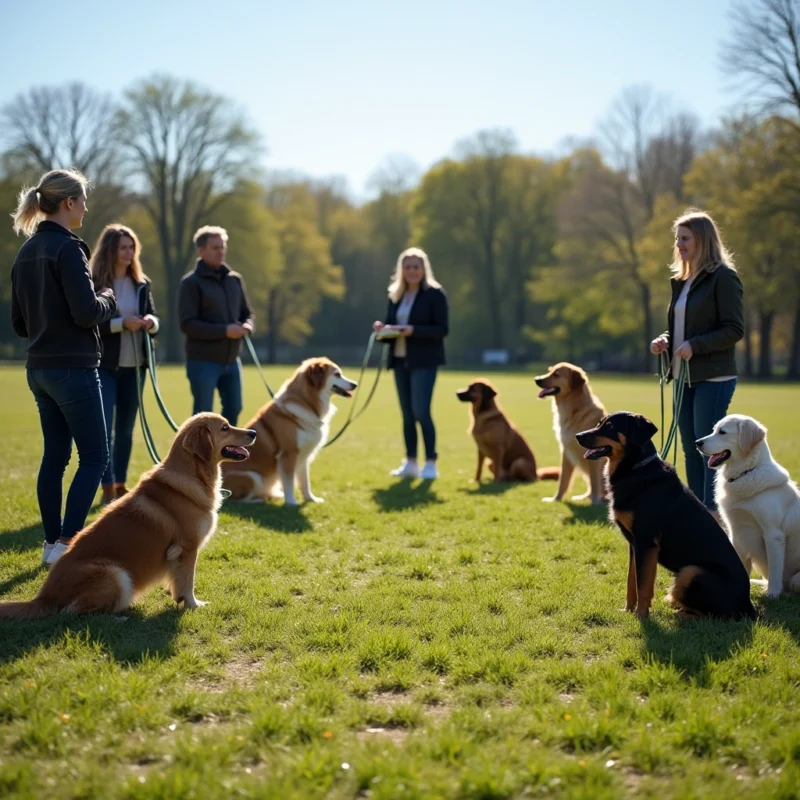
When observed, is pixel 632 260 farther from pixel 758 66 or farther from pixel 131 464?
pixel 131 464

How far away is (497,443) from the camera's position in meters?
10.4

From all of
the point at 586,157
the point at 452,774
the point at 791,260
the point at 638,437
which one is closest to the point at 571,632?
the point at 638,437

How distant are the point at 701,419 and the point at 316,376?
4.19m

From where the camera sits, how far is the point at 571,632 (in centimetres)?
481

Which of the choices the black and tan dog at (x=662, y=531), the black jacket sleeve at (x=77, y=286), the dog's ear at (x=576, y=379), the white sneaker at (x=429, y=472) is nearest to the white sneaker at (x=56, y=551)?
the black jacket sleeve at (x=77, y=286)

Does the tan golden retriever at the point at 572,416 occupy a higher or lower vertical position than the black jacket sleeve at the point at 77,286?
lower

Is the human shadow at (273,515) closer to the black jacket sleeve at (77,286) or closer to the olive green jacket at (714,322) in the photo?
the black jacket sleeve at (77,286)

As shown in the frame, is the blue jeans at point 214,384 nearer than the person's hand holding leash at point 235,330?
No

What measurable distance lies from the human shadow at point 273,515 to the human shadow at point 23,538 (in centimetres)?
182

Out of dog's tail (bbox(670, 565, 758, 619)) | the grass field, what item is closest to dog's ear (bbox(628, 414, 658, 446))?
dog's tail (bbox(670, 565, 758, 619))

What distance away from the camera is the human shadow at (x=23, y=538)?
6559 mm

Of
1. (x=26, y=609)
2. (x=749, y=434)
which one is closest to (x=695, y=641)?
(x=749, y=434)

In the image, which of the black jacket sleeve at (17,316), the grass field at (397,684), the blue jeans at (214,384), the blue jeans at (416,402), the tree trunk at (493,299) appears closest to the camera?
the grass field at (397,684)

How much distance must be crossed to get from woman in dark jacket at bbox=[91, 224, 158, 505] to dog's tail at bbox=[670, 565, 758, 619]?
5461 millimetres
